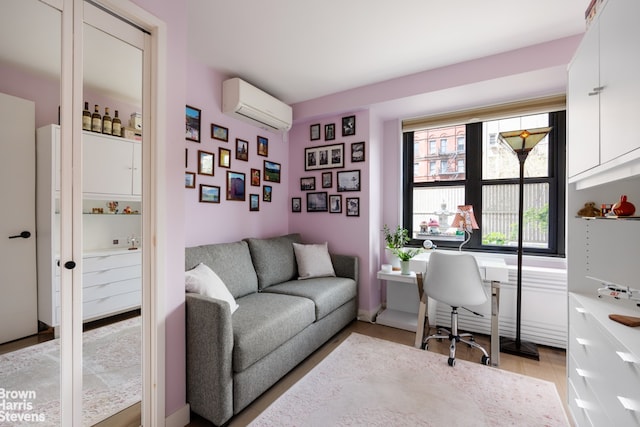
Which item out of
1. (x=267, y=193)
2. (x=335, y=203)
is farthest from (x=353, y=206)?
(x=267, y=193)

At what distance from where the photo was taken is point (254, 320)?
6.31ft

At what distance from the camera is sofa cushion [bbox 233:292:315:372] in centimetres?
170

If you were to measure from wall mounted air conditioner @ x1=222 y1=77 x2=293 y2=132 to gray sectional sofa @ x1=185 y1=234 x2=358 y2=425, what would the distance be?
1324mm

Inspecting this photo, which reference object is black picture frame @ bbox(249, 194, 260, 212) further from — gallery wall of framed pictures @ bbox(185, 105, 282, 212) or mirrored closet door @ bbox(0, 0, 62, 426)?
mirrored closet door @ bbox(0, 0, 62, 426)

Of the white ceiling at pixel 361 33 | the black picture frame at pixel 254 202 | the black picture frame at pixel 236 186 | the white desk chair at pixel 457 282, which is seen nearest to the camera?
the white ceiling at pixel 361 33

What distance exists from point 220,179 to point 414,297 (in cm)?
252

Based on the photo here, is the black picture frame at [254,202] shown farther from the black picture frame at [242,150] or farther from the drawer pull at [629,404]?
the drawer pull at [629,404]

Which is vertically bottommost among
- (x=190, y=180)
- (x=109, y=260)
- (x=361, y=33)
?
(x=109, y=260)

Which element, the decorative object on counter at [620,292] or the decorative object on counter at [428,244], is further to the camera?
the decorative object on counter at [428,244]

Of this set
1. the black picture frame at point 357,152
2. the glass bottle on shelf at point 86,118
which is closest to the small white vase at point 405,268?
the black picture frame at point 357,152

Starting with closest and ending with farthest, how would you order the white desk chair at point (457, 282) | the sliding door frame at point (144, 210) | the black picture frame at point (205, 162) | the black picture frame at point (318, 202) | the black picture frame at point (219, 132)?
the sliding door frame at point (144, 210) → the white desk chair at point (457, 282) → the black picture frame at point (205, 162) → the black picture frame at point (219, 132) → the black picture frame at point (318, 202)

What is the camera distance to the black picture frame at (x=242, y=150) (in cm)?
309

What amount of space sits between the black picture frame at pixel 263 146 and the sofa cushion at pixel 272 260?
105cm

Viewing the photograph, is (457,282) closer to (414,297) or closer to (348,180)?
(414,297)
